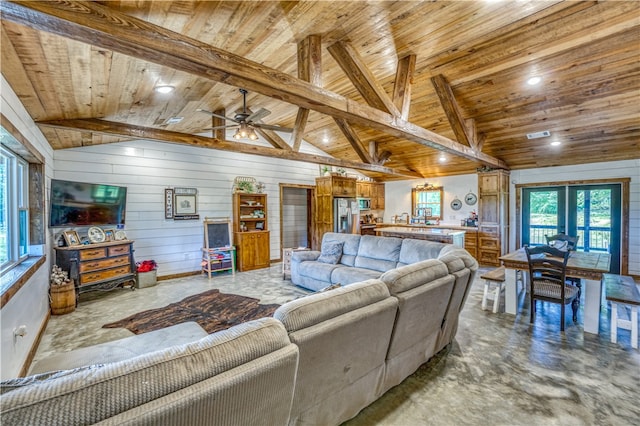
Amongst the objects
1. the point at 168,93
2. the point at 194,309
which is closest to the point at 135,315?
the point at 194,309

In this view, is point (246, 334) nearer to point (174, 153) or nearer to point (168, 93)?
point (168, 93)

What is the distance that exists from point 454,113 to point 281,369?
16.1 ft

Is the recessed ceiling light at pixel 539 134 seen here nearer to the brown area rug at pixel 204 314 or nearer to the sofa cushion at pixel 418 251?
the sofa cushion at pixel 418 251

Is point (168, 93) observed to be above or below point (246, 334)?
above

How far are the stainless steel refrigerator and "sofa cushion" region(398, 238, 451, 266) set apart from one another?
3.36 meters

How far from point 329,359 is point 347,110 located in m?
2.38

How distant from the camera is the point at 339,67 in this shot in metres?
3.90

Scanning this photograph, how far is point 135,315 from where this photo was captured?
404 cm

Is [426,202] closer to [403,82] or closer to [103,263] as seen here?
[403,82]

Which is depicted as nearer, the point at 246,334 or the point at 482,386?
the point at 246,334

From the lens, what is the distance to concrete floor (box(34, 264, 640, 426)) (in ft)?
6.75

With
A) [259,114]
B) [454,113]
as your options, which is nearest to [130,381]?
[259,114]

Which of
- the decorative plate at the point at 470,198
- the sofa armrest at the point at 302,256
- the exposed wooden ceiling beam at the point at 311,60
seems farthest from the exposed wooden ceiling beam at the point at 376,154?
the exposed wooden ceiling beam at the point at 311,60

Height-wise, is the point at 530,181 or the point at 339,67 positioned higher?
the point at 339,67
